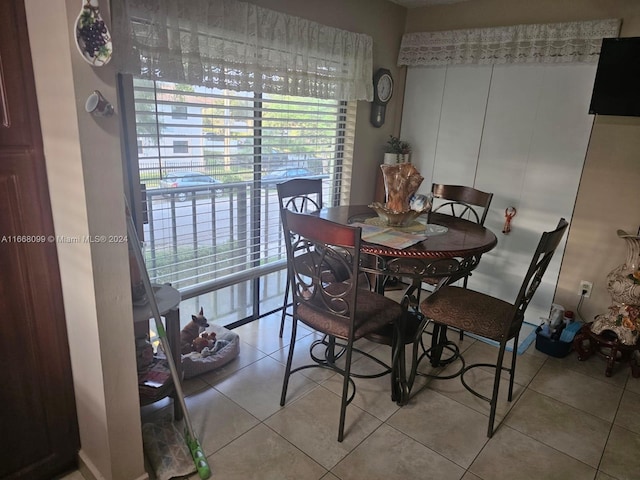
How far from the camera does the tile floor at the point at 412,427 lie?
177 cm

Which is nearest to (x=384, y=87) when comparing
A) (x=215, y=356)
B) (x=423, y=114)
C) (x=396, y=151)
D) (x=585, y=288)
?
(x=423, y=114)

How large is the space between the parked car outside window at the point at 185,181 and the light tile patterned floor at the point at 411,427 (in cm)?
102

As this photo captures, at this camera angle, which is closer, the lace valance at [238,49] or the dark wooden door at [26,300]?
the dark wooden door at [26,300]

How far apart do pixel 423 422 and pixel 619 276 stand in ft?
4.98

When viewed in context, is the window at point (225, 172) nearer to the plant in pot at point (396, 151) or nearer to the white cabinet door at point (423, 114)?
the plant in pot at point (396, 151)

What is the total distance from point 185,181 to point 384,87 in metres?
1.85

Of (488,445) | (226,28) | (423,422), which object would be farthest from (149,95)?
(488,445)

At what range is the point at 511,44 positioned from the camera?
2.94m

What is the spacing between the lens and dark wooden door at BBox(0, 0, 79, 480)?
4.14ft

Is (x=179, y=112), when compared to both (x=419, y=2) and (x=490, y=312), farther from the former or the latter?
(x=419, y=2)

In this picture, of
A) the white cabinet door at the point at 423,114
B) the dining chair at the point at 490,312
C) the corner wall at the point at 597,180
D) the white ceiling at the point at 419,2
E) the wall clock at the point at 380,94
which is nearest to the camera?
the dining chair at the point at 490,312

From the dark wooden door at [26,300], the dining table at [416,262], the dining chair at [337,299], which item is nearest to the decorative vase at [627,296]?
the dining table at [416,262]

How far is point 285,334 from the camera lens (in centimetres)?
281

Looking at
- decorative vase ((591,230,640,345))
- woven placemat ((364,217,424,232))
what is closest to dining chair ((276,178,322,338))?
woven placemat ((364,217,424,232))
